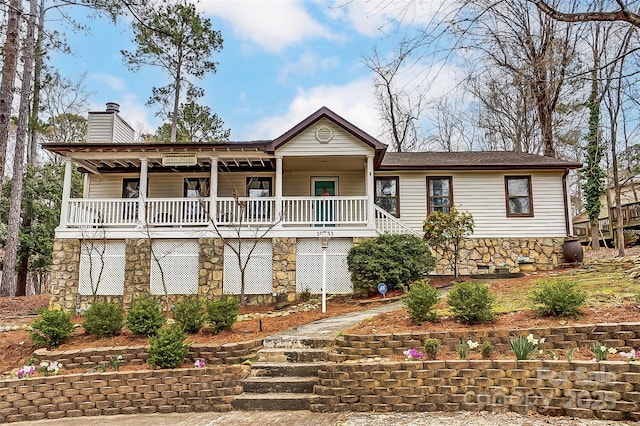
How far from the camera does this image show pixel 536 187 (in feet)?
44.7

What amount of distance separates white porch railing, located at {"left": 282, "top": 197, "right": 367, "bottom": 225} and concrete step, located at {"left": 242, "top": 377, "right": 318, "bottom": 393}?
643 cm

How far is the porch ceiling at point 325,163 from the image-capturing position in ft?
42.4

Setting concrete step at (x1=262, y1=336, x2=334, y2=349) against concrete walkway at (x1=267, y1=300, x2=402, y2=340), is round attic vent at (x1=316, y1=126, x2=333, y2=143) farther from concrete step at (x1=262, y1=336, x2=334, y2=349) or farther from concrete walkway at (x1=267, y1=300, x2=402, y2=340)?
concrete step at (x1=262, y1=336, x2=334, y2=349)

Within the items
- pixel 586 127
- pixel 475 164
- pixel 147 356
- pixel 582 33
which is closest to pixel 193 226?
pixel 147 356

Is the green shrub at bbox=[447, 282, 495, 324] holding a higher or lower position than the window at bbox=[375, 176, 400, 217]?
lower

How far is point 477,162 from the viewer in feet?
44.9

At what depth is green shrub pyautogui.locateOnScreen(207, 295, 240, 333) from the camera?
7.48m

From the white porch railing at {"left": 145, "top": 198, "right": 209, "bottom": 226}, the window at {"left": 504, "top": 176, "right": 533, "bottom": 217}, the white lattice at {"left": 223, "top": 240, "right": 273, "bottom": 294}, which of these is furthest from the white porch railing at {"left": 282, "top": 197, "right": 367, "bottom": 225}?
the window at {"left": 504, "top": 176, "right": 533, "bottom": 217}

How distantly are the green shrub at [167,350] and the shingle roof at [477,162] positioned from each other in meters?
8.91

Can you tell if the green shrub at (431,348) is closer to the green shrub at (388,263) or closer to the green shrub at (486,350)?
the green shrub at (486,350)

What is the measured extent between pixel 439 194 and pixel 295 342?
339 inches

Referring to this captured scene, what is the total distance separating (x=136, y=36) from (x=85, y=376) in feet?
59.7

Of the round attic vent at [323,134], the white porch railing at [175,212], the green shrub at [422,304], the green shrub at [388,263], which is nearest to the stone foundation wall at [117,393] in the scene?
the green shrub at [422,304]

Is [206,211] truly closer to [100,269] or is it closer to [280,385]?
[100,269]
